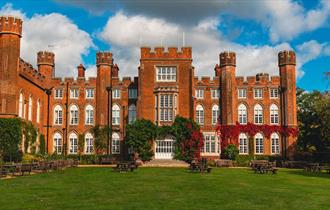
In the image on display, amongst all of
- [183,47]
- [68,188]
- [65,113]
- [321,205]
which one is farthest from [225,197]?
[65,113]

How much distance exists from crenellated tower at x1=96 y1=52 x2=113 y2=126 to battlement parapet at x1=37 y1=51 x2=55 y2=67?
633 centimetres

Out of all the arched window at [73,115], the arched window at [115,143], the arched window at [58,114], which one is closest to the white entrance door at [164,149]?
the arched window at [115,143]

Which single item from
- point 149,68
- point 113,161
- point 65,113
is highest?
point 149,68

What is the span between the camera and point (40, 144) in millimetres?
43656

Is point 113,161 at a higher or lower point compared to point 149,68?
lower

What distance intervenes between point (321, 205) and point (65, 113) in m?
38.6

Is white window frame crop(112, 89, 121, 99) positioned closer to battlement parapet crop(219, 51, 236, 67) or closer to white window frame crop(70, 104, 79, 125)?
white window frame crop(70, 104, 79, 125)

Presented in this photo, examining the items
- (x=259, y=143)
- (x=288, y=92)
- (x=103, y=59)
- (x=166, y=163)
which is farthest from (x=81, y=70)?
(x=288, y=92)

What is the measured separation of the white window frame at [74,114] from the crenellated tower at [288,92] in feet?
84.0

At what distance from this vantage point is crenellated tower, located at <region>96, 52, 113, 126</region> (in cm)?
4612

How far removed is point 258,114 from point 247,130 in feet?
8.72

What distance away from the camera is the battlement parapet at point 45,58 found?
1865 inches

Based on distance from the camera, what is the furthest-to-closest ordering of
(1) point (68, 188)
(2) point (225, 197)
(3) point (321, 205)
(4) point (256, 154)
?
(4) point (256, 154), (1) point (68, 188), (2) point (225, 197), (3) point (321, 205)

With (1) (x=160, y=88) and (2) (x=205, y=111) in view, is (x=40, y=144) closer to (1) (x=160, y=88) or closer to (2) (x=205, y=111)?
(1) (x=160, y=88)
